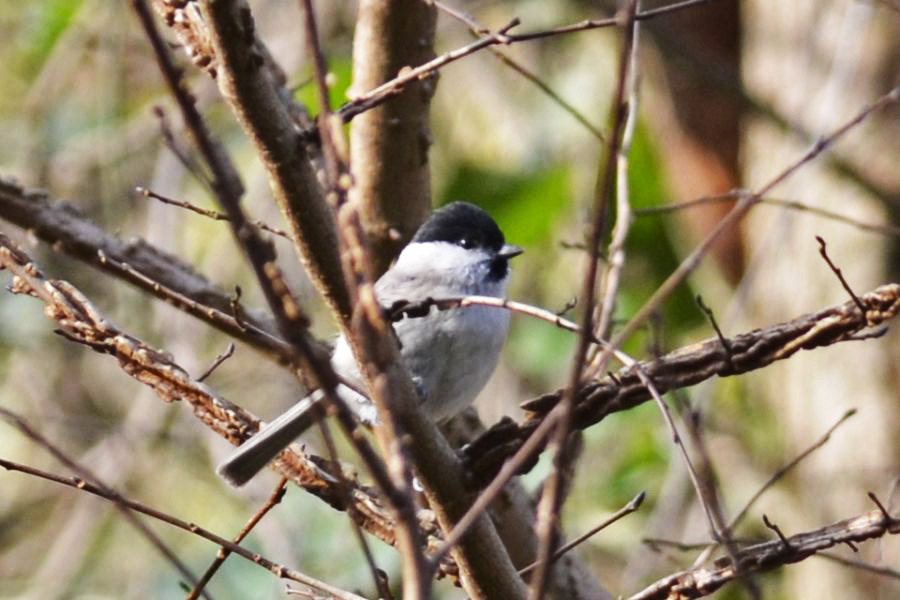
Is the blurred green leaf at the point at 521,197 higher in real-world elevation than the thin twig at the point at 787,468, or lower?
higher

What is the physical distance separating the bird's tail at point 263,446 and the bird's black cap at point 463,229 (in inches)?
24.6

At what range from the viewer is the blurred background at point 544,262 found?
13.7 feet

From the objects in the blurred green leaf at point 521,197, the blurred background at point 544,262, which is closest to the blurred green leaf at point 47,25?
the blurred background at point 544,262

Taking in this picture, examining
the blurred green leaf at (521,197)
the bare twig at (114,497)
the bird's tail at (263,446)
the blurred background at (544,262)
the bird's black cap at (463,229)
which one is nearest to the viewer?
the bare twig at (114,497)

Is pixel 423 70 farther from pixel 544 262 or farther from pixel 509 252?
pixel 544 262

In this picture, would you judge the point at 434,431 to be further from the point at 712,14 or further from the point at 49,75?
the point at 712,14

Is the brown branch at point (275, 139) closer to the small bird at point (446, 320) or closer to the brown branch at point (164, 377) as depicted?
the brown branch at point (164, 377)

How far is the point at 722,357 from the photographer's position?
1.68 m

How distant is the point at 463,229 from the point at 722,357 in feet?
5.04

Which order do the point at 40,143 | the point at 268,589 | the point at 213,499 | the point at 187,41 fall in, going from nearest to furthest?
the point at 187,41 < the point at 268,589 < the point at 40,143 < the point at 213,499

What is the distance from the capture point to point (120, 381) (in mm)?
5539

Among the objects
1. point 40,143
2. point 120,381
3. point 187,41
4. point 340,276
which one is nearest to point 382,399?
point 340,276

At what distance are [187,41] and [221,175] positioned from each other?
44.7 inches

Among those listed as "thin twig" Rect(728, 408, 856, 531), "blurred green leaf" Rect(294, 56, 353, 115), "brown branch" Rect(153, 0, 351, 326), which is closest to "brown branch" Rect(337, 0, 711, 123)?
"brown branch" Rect(153, 0, 351, 326)
